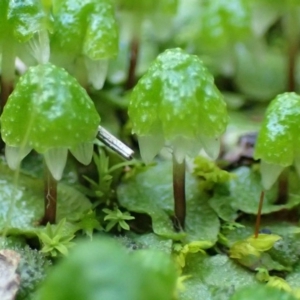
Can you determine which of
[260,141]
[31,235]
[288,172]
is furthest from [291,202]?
[31,235]

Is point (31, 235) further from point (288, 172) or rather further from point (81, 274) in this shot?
point (288, 172)

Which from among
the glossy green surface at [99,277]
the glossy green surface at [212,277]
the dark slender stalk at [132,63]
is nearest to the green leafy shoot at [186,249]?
the glossy green surface at [212,277]

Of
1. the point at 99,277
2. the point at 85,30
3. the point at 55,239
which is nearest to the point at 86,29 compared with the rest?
the point at 85,30

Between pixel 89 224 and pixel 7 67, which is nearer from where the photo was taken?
pixel 89 224

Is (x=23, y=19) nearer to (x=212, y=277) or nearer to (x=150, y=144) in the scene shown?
(x=150, y=144)

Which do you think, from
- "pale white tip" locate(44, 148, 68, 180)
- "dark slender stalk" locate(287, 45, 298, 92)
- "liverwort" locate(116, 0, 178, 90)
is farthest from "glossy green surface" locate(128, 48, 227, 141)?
"dark slender stalk" locate(287, 45, 298, 92)

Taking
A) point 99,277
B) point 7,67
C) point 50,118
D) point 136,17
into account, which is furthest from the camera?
point 136,17

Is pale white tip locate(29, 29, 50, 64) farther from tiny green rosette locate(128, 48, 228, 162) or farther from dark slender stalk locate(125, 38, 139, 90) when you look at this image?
dark slender stalk locate(125, 38, 139, 90)
